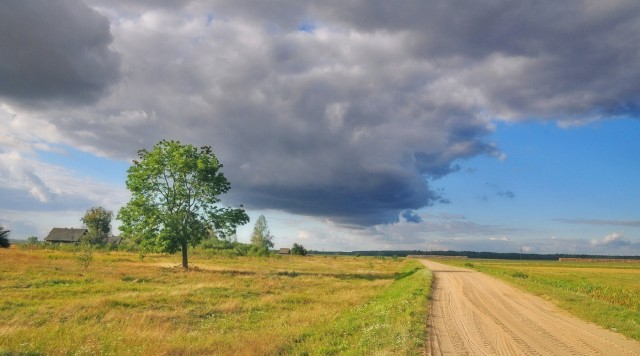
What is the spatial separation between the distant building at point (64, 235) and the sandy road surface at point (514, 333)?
121 metres

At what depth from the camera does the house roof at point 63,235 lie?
4747 inches

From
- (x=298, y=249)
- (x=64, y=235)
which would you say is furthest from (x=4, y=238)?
(x=298, y=249)

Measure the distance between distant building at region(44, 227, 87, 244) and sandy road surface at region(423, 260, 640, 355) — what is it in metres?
121

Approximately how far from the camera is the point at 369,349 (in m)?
11.8

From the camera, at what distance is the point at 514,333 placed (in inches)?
597

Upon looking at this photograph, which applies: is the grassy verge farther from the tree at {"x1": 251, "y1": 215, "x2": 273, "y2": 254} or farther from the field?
the tree at {"x1": 251, "y1": 215, "x2": 273, "y2": 254}

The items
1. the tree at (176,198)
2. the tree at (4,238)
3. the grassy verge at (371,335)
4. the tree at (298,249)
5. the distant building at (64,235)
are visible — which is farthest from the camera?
the tree at (298,249)

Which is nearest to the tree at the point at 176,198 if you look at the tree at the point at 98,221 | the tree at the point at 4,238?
the tree at the point at 4,238

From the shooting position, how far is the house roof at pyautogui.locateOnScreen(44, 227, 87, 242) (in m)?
121

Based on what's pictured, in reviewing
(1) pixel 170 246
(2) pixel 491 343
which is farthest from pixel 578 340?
(1) pixel 170 246

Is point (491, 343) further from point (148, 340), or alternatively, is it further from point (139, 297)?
point (139, 297)

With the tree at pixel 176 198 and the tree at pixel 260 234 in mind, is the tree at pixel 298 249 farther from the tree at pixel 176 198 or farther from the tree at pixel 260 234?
the tree at pixel 176 198

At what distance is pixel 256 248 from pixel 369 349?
3633 inches

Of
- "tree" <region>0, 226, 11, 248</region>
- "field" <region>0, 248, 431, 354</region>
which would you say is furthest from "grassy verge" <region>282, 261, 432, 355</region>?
"tree" <region>0, 226, 11, 248</region>
